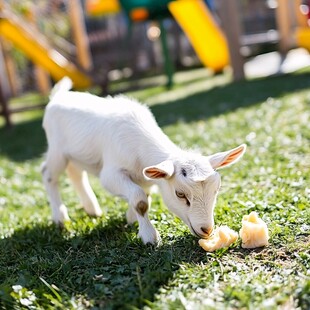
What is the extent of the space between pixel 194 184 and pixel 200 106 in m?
6.83

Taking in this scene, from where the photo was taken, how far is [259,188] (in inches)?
202

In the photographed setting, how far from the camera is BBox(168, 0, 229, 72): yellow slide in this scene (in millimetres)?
14453

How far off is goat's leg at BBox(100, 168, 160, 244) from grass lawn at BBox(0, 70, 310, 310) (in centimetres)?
9

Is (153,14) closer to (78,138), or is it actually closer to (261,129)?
(261,129)

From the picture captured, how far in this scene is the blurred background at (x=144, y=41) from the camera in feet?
41.7

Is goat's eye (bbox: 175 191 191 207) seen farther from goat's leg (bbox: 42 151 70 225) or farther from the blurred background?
the blurred background

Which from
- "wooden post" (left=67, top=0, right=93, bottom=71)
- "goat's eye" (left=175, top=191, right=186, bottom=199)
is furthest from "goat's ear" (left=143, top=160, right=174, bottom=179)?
"wooden post" (left=67, top=0, right=93, bottom=71)

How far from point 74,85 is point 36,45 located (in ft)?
4.00

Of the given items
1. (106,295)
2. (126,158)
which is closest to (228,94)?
(126,158)

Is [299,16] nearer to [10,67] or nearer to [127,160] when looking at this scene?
[10,67]

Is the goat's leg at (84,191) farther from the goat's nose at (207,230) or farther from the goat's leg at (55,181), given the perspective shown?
the goat's nose at (207,230)

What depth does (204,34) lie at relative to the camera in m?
→ 14.6

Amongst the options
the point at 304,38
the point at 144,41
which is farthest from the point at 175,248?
the point at 144,41

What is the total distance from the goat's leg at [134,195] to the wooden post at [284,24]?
37.8ft
